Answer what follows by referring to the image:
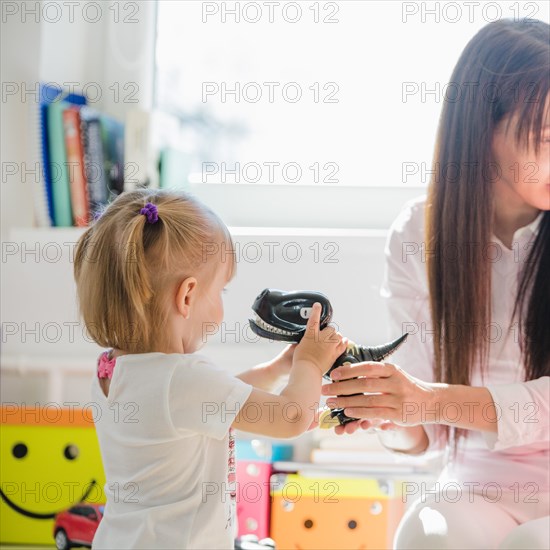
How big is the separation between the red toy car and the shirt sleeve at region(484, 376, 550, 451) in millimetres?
733

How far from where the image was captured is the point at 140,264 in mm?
1001

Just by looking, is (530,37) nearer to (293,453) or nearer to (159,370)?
(159,370)

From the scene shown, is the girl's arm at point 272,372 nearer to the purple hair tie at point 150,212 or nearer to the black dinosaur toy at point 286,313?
the black dinosaur toy at point 286,313

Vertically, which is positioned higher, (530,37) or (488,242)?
(530,37)

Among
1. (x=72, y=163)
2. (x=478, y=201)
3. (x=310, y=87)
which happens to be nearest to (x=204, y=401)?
(x=478, y=201)

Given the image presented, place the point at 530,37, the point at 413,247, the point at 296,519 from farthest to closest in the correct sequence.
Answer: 1. the point at 296,519
2. the point at 413,247
3. the point at 530,37

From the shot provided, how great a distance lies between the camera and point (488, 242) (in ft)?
4.09

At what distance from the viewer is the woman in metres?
1.10

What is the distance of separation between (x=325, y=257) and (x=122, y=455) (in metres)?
0.76

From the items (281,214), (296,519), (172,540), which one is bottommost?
(296,519)

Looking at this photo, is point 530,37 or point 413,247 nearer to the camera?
point 530,37

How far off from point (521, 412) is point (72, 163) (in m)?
1.06

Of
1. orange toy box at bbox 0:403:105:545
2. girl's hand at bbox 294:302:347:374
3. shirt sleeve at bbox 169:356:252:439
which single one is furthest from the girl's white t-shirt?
orange toy box at bbox 0:403:105:545

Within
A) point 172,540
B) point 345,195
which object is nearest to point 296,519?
point 172,540
